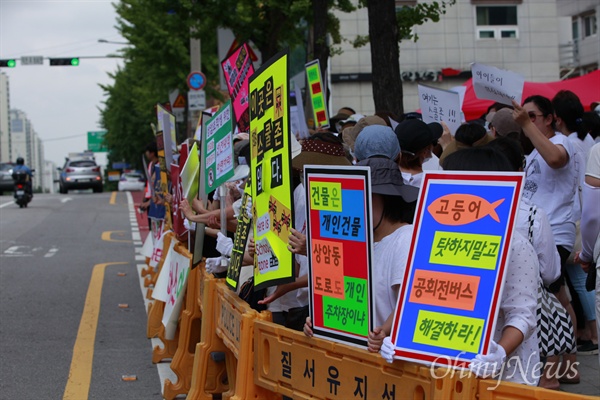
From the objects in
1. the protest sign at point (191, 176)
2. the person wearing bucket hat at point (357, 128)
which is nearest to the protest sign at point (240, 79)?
the protest sign at point (191, 176)

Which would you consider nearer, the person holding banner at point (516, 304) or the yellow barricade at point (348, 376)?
the yellow barricade at point (348, 376)

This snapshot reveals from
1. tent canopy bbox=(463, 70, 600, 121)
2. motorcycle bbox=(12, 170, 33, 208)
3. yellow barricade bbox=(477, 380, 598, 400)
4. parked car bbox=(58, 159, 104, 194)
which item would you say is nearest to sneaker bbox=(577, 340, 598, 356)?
yellow barricade bbox=(477, 380, 598, 400)

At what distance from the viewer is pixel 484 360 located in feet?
10.4

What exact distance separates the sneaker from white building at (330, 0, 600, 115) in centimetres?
2671

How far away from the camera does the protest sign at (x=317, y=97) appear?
12422mm

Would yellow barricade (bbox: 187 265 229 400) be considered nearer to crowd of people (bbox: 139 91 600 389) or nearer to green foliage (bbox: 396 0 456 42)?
crowd of people (bbox: 139 91 600 389)

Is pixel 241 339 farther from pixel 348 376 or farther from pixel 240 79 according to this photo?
pixel 240 79

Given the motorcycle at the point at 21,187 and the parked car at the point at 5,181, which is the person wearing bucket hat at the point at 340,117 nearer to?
the motorcycle at the point at 21,187

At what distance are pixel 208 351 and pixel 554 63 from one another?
31.4m

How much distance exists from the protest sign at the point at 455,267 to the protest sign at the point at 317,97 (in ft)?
28.3

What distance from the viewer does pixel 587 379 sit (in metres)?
6.79

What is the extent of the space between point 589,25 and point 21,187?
23.8 metres

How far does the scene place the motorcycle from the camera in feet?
97.5

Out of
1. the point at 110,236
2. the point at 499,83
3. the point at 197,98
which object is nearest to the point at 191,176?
the point at 499,83
